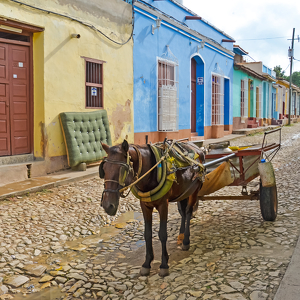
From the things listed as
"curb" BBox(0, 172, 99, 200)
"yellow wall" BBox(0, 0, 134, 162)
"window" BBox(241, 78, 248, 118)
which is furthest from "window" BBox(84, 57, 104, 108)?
"window" BBox(241, 78, 248, 118)

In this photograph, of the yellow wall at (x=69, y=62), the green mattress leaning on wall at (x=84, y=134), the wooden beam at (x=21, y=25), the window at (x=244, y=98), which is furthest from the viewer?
the window at (x=244, y=98)

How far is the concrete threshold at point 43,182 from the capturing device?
650 centimetres

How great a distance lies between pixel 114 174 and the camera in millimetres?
3156

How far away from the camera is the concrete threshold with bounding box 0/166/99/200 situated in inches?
256

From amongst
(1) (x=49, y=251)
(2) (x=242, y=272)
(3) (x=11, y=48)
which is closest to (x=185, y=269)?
(2) (x=242, y=272)

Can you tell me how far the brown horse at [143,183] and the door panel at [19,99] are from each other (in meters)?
4.78

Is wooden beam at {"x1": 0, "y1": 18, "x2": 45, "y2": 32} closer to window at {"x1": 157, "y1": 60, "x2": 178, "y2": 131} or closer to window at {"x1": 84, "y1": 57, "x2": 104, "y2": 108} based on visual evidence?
window at {"x1": 84, "y1": 57, "x2": 104, "y2": 108}

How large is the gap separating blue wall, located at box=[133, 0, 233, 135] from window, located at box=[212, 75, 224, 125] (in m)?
0.78

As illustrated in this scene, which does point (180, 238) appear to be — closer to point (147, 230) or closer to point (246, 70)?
point (147, 230)

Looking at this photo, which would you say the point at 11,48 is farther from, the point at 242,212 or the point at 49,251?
the point at 242,212

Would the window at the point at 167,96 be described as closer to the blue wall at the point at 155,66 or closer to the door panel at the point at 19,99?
the blue wall at the point at 155,66

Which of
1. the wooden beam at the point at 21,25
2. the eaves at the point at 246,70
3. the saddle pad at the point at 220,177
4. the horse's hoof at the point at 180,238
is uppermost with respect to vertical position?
the eaves at the point at 246,70

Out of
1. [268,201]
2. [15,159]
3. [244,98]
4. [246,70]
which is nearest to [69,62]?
[15,159]

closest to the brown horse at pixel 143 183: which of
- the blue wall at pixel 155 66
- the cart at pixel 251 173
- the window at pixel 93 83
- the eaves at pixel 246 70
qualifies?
the cart at pixel 251 173
